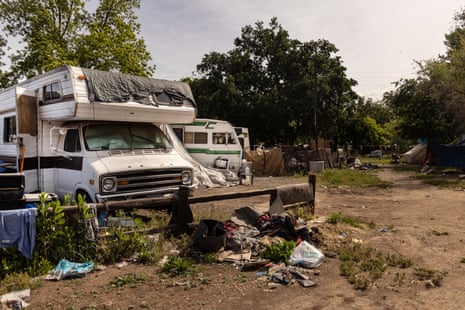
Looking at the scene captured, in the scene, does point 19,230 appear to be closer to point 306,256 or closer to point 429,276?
point 306,256

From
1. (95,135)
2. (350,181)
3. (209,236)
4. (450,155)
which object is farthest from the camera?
(450,155)

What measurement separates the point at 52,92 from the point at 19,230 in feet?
12.7

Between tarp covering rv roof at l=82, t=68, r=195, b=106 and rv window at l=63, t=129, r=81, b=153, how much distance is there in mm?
1009

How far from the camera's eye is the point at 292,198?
26.2 feet

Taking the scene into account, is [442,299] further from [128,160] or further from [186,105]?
[186,105]

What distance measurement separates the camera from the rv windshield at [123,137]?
24.4 feet

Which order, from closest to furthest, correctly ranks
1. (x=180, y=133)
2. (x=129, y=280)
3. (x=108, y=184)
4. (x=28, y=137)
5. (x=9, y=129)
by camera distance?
(x=129, y=280)
(x=108, y=184)
(x=28, y=137)
(x=9, y=129)
(x=180, y=133)

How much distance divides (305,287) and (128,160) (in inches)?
169

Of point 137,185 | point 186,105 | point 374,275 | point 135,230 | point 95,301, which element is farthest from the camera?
point 186,105

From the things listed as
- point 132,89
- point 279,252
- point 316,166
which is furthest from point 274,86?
point 279,252

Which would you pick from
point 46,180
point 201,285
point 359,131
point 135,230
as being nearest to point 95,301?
point 201,285

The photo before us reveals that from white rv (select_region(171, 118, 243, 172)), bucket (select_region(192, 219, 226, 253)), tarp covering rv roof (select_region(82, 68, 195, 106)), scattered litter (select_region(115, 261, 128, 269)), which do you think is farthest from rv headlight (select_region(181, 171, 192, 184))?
white rv (select_region(171, 118, 243, 172))

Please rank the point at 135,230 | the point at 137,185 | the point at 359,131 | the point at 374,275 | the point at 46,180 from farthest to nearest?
1. the point at 359,131
2. the point at 46,180
3. the point at 137,185
4. the point at 135,230
5. the point at 374,275

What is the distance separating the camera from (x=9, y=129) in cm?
845
